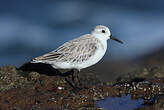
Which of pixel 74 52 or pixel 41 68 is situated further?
pixel 41 68

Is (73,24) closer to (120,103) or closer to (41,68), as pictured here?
(41,68)

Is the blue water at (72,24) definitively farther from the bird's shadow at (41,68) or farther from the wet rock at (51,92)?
the wet rock at (51,92)

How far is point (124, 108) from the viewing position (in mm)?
6875

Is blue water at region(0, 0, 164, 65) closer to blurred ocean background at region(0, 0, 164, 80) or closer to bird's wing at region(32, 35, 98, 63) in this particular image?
blurred ocean background at region(0, 0, 164, 80)

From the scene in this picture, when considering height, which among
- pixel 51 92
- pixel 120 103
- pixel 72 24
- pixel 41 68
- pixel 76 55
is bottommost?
pixel 120 103

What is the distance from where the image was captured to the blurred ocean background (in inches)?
763

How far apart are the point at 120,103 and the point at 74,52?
1895 mm

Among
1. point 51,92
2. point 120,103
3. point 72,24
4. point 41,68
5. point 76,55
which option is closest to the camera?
point 120,103

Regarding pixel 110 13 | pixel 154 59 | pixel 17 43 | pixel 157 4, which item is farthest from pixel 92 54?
pixel 157 4

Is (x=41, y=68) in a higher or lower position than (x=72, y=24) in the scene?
lower

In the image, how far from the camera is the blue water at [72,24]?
64.2 feet

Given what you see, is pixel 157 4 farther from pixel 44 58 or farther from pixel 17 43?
pixel 44 58

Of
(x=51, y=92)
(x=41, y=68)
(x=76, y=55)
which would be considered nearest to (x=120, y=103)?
(x=51, y=92)

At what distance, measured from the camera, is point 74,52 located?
852 centimetres
